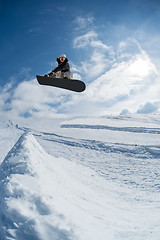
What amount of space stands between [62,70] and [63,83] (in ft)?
1.70

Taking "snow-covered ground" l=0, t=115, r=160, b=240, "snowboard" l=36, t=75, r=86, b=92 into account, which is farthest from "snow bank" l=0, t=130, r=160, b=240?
"snowboard" l=36, t=75, r=86, b=92

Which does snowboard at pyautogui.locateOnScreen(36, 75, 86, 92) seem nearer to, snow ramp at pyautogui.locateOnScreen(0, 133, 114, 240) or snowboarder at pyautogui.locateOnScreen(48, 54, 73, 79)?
snowboarder at pyautogui.locateOnScreen(48, 54, 73, 79)

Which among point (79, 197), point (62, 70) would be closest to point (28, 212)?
point (79, 197)

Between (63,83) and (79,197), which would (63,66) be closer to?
(63,83)

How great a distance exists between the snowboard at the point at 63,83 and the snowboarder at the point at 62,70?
133 millimetres

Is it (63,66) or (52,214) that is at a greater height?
(63,66)

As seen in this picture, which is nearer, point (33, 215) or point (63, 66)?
point (33, 215)

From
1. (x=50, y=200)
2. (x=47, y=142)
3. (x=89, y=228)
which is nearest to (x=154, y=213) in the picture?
(x=89, y=228)

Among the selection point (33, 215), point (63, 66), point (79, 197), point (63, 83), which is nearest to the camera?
point (33, 215)

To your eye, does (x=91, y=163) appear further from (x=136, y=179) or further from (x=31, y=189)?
(x=31, y=189)

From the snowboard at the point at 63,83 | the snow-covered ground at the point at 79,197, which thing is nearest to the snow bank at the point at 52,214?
the snow-covered ground at the point at 79,197

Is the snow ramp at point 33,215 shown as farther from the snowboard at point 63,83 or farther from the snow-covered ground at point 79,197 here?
the snowboard at point 63,83

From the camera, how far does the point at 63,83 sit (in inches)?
223

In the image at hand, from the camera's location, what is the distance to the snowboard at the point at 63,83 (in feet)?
18.2
